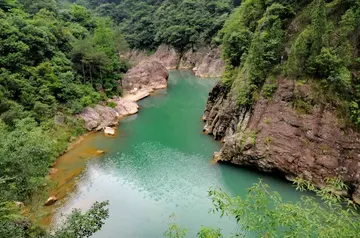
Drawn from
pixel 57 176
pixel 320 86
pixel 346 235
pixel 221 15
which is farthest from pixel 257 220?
pixel 221 15

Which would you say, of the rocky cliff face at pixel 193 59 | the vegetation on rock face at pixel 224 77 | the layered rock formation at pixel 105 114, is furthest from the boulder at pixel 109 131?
the rocky cliff face at pixel 193 59

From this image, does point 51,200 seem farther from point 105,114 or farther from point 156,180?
point 105,114

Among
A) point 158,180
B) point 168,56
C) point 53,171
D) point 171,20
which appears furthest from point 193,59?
point 53,171

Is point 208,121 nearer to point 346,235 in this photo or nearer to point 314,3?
point 314,3

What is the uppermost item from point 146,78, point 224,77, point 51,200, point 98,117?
point 224,77

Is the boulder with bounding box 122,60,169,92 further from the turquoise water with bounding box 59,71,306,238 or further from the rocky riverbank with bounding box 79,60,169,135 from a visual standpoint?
the turquoise water with bounding box 59,71,306,238

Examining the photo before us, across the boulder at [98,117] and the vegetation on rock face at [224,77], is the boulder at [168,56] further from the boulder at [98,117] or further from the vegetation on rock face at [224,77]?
the boulder at [98,117]

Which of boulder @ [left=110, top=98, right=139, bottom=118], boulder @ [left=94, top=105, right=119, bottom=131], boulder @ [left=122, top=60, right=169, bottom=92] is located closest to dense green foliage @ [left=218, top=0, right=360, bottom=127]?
boulder @ [left=94, top=105, right=119, bottom=131]
